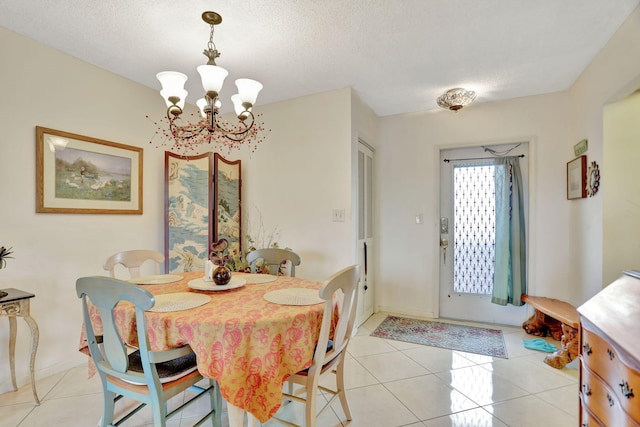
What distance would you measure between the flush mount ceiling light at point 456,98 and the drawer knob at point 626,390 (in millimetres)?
2675

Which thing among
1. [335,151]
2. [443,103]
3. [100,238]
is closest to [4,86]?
[100,238]

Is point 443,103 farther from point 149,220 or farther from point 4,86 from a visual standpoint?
point 4,86

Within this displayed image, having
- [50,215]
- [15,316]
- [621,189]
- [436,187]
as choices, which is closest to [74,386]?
[15,316]

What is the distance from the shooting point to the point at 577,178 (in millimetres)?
2754

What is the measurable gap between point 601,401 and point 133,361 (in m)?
2.08

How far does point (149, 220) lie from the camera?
308cm

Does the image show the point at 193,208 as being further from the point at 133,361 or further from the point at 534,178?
the point at 534,178

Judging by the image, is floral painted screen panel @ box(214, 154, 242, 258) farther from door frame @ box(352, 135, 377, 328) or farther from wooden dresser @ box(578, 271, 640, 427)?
wooden dresser @ box(578, 271, 640, 427)

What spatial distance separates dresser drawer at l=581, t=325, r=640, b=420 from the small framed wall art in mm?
1720

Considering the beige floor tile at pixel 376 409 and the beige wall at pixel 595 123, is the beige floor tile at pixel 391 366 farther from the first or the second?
the beige wall at pixel 595 123

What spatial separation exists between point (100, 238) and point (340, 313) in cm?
227

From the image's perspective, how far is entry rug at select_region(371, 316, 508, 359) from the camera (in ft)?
9.25

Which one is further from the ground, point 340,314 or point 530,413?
point 340,314

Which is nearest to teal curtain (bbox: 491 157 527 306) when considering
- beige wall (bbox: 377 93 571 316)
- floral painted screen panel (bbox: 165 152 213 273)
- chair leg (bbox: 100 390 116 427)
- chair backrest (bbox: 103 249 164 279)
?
beige wall (bbox: 377 93 571 316)
